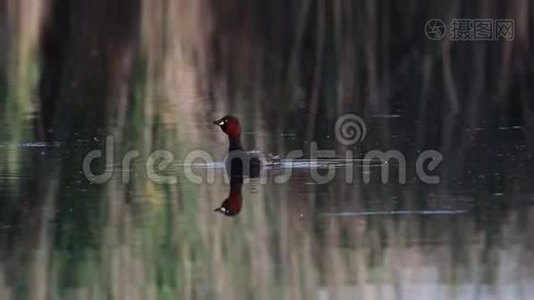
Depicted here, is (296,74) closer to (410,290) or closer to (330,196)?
(330,196)

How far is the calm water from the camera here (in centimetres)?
304

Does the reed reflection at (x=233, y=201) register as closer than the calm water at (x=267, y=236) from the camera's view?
No

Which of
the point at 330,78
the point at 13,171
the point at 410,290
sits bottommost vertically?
the point at 410,290

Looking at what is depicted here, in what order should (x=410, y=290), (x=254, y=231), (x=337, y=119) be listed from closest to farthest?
1. (x=410, y=290)
2. (x=254, y=231)
3. (x=337, y=119)

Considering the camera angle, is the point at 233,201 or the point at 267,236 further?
the point at 233,201

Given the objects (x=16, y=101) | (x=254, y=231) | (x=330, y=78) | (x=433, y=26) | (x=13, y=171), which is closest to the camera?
(x=254, y=231)

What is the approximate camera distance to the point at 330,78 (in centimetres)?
645

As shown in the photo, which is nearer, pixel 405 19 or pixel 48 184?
pixel 48 184

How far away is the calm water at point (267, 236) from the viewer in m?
3.04

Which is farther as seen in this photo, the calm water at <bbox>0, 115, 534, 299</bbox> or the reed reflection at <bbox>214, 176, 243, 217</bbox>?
the reed reflection at <bbox>214, 176, 243, 217</bbox>

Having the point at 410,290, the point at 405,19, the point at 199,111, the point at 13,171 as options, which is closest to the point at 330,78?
the point at 199,111

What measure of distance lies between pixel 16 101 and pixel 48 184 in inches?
71.3

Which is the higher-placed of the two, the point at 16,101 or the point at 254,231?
the point at 16,101

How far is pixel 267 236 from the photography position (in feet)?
11.5
